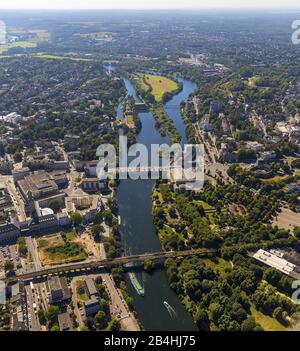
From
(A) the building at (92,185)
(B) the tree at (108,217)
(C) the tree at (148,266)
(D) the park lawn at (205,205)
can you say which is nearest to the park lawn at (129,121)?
(A) the building at (92,185)

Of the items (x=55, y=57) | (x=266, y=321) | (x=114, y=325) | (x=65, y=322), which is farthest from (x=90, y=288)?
(x=55, y=57)

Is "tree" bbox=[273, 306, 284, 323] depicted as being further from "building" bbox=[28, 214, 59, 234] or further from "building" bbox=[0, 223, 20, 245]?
"building" bbox=[0, 223, 20, 245]

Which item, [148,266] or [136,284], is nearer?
[136,284]

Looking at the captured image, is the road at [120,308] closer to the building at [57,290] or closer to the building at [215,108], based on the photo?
the building at [57,290]

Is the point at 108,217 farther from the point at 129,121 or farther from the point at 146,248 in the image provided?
the point at 129,121

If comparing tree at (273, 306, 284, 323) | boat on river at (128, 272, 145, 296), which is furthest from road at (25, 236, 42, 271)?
tree at (273, 306, 284, 323)
